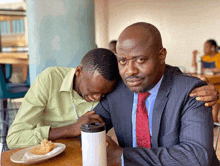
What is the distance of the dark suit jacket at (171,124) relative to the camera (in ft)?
3.28

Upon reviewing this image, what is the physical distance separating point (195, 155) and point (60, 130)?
2.26 ft

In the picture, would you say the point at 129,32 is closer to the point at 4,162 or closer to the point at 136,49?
the point at 136,49

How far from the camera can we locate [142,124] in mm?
1234

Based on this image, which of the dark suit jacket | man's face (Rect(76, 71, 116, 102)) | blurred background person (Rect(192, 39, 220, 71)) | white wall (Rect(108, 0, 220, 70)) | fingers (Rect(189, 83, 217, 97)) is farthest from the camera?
white wall (Rect(108, 0, 220, 70))

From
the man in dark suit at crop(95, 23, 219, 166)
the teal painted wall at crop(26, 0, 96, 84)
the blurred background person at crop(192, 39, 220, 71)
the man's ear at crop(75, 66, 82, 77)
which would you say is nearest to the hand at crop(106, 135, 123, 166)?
the man in dark suit at crop(95, 23, 219, 166)

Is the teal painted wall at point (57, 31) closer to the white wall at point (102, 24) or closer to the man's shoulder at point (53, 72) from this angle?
the man's shoulder at point (53, 72)

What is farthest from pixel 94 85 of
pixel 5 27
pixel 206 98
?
pixel 5 27

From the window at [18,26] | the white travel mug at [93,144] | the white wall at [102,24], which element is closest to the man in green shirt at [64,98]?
the white travel mug at [93,144]

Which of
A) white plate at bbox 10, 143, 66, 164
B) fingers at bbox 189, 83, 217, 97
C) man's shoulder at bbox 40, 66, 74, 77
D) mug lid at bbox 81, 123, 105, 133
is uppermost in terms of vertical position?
man's shoulder at bbox 40, 66, 74, 77

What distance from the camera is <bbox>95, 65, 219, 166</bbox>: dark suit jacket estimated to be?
100 centimetres

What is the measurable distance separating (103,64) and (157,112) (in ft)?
1.19

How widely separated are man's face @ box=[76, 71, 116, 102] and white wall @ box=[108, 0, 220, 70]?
7.04 m

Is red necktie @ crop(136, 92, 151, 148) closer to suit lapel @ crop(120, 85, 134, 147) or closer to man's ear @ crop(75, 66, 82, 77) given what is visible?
suit lapel @ crop(120, 85, 134, 147)

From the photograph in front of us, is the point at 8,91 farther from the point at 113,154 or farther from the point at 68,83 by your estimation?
the point at 113,154
